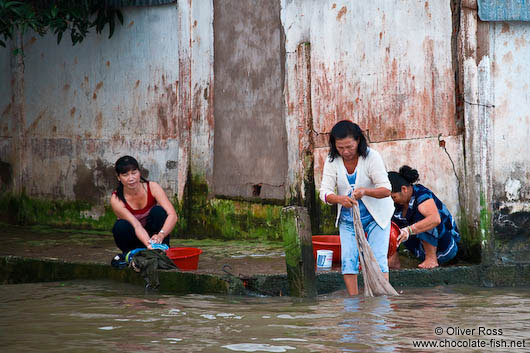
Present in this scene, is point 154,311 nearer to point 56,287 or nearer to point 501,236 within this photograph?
point 56,287

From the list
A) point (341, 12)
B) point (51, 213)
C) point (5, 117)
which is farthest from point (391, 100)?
point (5, 117)

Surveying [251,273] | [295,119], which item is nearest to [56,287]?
→ [251,273]

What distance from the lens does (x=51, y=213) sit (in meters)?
10.7

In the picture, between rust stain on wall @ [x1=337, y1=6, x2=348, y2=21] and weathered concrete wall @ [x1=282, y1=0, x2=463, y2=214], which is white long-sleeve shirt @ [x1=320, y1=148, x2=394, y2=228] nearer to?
weathered concrete wall @ [x1=282, y1=0, x2=463, y2=214]

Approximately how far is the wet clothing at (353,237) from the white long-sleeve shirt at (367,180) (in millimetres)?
45

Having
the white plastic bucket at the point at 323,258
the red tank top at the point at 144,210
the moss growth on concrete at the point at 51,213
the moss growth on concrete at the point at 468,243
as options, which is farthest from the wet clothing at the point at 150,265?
the moss growth on concrete at the point at 51,213

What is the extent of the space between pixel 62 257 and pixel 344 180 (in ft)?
10.5

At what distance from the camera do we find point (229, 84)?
944 centimetres

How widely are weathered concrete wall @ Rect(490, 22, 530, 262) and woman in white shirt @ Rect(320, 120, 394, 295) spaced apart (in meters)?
1.58

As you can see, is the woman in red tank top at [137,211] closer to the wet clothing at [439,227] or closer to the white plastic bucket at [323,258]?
the white plastic bucket at [323,258]

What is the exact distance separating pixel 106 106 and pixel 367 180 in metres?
5.20

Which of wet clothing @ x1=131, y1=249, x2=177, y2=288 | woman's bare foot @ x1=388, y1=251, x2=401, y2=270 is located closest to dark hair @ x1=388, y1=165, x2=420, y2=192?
woman's bare foot @ x1=388, y1=251, x2=401, y2=270

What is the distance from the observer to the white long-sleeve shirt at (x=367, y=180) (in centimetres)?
595

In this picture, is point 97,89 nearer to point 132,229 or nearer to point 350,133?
point 132,229
